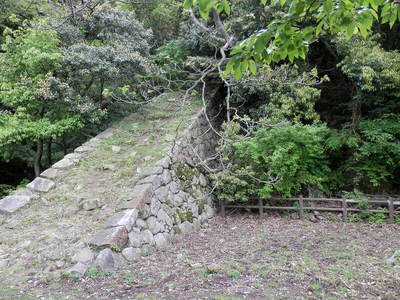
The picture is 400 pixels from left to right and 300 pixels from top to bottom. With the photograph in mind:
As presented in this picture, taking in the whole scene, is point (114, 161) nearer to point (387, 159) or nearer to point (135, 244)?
point (135, 244)

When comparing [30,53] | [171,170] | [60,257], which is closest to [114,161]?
[171,170]

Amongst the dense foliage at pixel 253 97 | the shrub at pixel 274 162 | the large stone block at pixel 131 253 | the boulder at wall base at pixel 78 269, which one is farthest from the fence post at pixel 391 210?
the boulder at wall base at pixel 78 269

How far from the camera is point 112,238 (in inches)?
178

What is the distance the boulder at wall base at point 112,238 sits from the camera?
4.48 metres

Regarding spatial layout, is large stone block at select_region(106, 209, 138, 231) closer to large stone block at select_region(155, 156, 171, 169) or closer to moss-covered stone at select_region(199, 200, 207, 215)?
large stone block at select_region(155, 156, 171, 169)

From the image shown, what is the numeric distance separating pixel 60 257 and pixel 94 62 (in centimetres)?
488

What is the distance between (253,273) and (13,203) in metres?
4.37

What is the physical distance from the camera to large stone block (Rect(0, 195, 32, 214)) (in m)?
5.56

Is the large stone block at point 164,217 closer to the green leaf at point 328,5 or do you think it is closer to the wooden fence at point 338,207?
the wooden fence at point 338,207

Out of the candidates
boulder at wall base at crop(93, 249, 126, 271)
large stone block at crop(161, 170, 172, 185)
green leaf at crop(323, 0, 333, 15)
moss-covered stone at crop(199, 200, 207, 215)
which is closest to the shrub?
moss-covered stone at crop(199, 200, 207, 215)

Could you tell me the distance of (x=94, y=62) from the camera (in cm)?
770

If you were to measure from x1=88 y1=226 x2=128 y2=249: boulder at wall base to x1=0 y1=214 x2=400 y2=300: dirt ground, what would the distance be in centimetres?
37

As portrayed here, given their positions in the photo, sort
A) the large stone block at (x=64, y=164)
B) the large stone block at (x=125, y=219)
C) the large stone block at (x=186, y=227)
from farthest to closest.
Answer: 1. the large stone block at (x=64, y=164)
2. the large stone block at (x=186, y=227)
3. the large stone block at (x=125, y=219)

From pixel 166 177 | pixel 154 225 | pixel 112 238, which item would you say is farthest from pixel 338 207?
pixel 112 238
